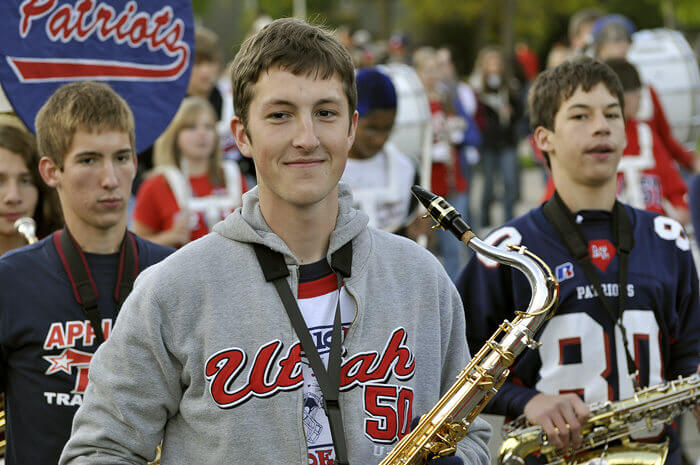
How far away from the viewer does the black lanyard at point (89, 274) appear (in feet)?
11.1

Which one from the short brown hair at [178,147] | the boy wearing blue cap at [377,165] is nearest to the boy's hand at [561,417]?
the boy wearing blue cap at [377,165]

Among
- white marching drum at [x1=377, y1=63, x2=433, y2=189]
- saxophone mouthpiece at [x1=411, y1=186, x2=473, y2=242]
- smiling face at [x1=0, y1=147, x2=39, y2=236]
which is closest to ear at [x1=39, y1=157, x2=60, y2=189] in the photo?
smiling face at [x1=0, y1=147, x2=39, y2=236]

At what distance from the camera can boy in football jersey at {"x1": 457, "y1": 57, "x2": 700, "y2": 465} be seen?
3.67 m

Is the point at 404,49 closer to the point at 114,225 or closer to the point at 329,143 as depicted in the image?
the point at 114,225

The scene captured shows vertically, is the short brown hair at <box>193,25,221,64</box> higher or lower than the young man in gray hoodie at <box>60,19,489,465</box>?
higher

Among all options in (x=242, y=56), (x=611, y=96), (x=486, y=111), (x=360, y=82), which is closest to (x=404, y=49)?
(x=486, y=111)

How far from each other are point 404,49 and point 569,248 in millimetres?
12022

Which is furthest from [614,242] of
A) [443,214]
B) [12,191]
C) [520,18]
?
[520,18]

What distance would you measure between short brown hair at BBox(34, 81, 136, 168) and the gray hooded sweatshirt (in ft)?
4.25

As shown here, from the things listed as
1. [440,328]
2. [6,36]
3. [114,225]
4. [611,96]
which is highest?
[6,36]

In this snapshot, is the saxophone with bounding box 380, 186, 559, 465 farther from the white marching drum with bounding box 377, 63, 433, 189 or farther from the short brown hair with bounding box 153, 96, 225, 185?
the white marching drum with bounding box 377, 63, 433, 189

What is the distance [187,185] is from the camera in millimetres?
6164

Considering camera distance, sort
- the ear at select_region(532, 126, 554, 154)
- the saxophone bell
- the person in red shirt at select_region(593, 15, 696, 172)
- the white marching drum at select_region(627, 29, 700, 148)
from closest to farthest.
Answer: the saxophone bell < the ear at select_region(532, 126, 554, 154) < the person in red shirt at select_region(593, 15, 696, 172) < the white marching drum at select_region(627, 29, 700, 148)

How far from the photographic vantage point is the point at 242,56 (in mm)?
2463
